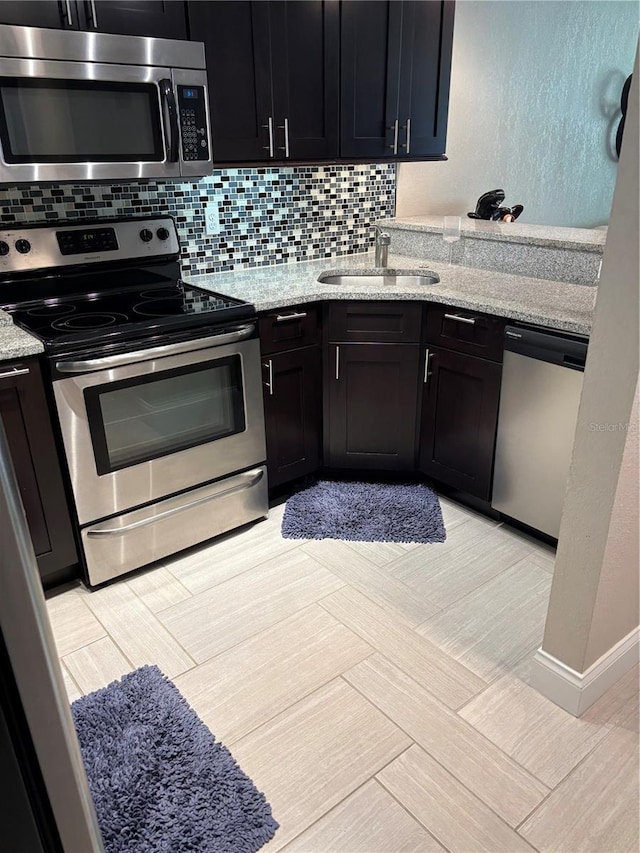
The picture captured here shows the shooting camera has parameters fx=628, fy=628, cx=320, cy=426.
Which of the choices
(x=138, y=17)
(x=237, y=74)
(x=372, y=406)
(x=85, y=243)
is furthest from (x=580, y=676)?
(x=138, y=17)

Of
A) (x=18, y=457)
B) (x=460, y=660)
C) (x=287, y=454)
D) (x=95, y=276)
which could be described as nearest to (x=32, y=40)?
(x=95, y=276)

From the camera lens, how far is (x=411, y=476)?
3.02m

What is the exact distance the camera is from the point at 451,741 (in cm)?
169

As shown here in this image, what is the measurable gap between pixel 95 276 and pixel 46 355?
695 millimetres

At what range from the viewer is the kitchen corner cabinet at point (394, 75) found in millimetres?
2680

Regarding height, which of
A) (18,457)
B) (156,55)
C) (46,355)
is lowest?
(18,457)

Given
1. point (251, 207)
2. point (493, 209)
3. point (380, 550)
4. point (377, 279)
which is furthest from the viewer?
point (493, 209)

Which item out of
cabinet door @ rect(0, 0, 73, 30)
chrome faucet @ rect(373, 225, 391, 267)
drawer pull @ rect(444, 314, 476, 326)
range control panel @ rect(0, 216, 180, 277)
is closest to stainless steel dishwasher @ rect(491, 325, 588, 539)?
drawer pull @ rect(444, 314, 476, 326)

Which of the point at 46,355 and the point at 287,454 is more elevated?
the point at 46,355

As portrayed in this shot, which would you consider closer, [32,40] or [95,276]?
[32,40]

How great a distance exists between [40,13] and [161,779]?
225cm

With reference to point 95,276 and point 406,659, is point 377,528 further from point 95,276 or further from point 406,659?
point 95,276

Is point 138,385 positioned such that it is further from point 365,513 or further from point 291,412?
point 365,513

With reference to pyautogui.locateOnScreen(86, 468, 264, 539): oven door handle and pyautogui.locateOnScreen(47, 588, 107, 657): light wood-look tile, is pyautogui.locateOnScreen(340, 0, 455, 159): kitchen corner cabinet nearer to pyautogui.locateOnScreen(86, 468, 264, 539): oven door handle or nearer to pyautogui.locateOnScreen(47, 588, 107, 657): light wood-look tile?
pyautogui.locateOnScreen(86, 468, 264, 539): oven door handle
